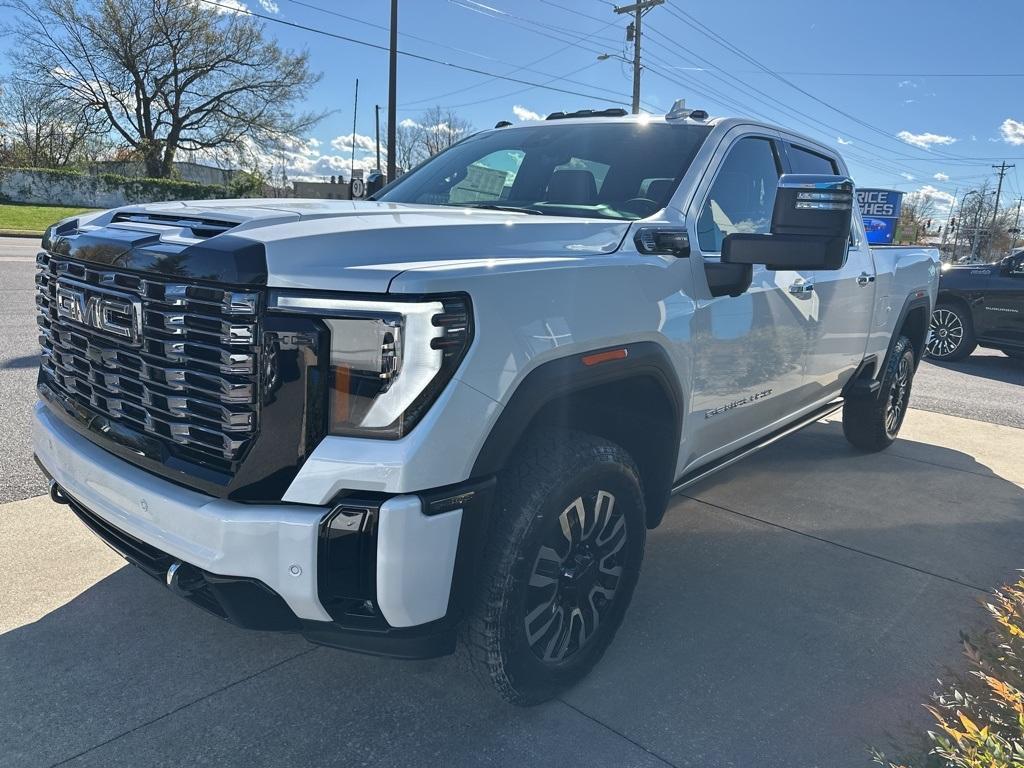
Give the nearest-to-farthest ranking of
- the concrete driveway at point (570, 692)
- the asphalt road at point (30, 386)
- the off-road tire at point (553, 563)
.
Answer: the off-road tire at point (553, 563) < the concrete driveway at point (570, 692) < the asphalt road at point (30, 386)

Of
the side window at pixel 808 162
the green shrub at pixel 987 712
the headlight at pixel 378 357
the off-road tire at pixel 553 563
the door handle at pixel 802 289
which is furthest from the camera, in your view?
the side window at pixel 808 162

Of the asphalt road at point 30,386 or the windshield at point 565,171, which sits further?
the asphalt road at point 30,386

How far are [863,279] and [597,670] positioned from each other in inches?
120

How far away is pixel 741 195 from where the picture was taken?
11.3 feet

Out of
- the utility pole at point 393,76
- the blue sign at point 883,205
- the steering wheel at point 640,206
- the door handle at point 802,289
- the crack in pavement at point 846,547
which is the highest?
the utility pole at point 393,76

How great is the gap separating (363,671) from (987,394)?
8.51 m

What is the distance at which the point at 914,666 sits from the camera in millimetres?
2904

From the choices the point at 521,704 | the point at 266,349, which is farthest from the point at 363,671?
the point at 266,349

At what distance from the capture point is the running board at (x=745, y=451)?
126 inches

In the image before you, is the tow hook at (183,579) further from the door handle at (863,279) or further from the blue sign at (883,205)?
the blue sign at (883,205)

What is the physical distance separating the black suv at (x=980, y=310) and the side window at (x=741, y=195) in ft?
25.4

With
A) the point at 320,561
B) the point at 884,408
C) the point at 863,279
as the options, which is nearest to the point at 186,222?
the point at 320,561

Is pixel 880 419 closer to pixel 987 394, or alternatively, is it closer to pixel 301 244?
pixel 987 394

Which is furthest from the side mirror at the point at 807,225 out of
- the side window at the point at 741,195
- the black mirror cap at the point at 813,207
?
the side window at the point at 741,195
